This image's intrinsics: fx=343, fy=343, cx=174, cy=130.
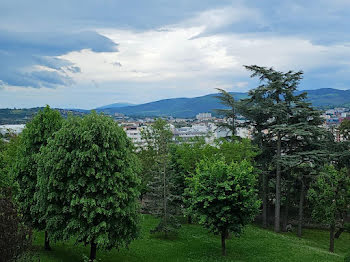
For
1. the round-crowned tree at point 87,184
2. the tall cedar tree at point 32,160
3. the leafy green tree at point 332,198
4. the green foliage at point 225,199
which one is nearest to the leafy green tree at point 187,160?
the green foliage at point 225,199

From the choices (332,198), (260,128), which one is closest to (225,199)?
(332,198)

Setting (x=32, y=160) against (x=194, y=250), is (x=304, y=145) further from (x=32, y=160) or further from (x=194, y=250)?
(x=32, y=160)

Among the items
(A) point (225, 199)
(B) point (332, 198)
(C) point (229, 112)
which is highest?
(C) point (229, 112)

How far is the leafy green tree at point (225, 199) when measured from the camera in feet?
56.9

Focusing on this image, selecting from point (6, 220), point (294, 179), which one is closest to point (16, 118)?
point (294, 179)

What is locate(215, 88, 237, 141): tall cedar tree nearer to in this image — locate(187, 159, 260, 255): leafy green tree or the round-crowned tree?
locate(187, 159, 260, 255): leafy green tree

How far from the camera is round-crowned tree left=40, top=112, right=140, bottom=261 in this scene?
558 inches

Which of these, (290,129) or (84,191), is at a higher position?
(290,129)

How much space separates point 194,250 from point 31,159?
11.0m

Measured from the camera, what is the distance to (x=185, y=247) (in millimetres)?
21438

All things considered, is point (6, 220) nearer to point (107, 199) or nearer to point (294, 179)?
point (107, 199)

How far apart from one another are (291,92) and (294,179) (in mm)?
8202

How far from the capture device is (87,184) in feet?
47.3

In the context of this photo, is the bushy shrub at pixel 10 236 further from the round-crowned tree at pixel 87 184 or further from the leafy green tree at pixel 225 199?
the leafy green tree at pixel 225 199
